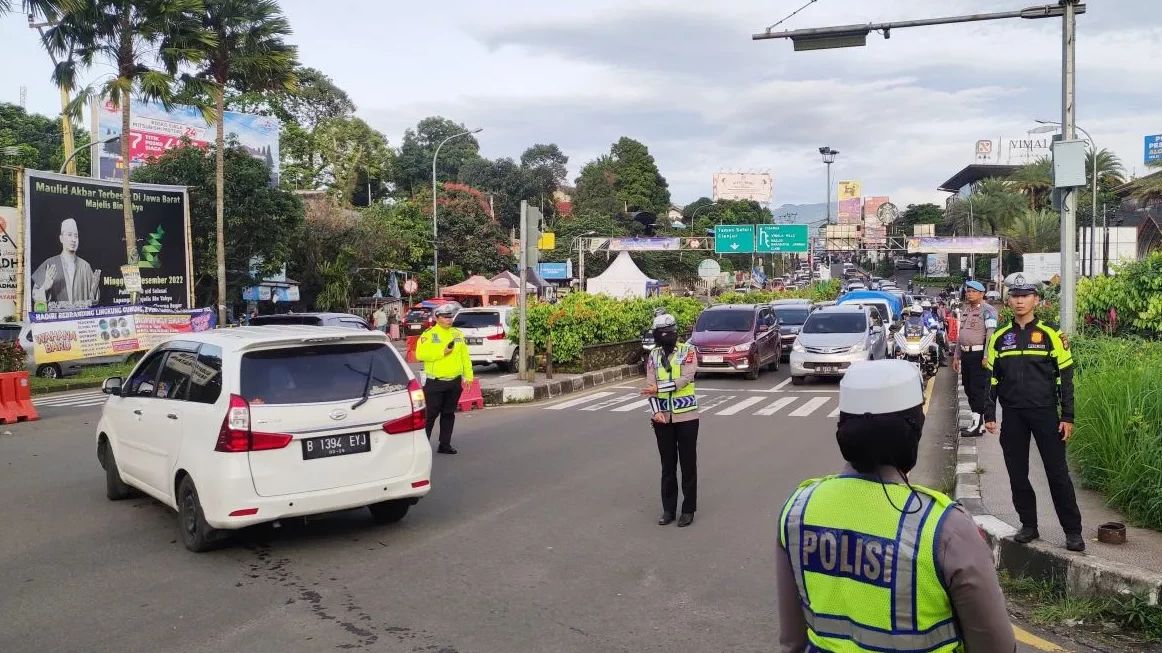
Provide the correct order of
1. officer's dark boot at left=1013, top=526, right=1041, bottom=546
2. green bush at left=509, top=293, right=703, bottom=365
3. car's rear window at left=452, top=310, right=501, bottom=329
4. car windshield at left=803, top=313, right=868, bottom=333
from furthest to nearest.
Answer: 1. car's rear window at left=452, top=310, right=501, bottom=329
2. green bush at left=509, top=293, right=703, bottom=365
3. car windshield at left=803, top=313, right=868, bottom=333
4. officer's dark boot at left=1013, top=526, right=1041, bottom=546

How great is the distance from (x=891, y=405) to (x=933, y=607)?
0.49 m

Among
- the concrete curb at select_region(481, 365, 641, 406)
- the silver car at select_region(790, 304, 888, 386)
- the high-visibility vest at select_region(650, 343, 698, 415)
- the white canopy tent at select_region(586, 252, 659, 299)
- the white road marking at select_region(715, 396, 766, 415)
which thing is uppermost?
the white canopy tent at select_region(586, 252, 659, 299)

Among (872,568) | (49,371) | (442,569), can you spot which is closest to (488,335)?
(49,371)

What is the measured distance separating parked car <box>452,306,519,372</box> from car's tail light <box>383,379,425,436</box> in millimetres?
14915

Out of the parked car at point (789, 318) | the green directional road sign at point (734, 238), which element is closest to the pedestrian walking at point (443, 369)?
the parked car at point (789, 318)

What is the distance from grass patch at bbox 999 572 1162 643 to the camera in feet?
17.3

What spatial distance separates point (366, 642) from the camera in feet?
16.8

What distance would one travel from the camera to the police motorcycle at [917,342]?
760 inches

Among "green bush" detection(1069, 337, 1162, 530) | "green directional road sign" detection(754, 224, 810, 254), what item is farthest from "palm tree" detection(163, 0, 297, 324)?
"green directional road sign" detection(754, 224, 810, 254)

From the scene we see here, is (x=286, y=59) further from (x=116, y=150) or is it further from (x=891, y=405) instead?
(x=891, y=405)

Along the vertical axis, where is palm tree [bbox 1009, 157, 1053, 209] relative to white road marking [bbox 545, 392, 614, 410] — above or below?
above

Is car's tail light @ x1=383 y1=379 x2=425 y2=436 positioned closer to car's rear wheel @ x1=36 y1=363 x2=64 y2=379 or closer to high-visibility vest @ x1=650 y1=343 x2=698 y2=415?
high-visibility vest @ x1=650 y1=343 x2=698 y2=415

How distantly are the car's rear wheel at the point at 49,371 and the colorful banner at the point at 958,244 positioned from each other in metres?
42.0

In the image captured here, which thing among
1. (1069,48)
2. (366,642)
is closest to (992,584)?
(366,642)
